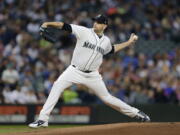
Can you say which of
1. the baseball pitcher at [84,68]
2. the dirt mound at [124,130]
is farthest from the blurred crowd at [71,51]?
the dirt mound at [124,130]

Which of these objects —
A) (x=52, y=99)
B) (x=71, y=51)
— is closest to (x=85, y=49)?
(x=52, y=99)

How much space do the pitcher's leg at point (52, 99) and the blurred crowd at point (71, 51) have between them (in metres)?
5.48

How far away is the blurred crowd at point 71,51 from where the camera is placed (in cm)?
1516

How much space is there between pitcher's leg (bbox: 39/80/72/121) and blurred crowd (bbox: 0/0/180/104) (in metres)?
5.48

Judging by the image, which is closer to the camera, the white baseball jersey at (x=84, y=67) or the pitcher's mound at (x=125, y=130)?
the pitcher's mound at (x=125, y=130)

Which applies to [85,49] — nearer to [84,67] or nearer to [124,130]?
[84,67]

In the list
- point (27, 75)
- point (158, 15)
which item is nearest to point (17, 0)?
point (27, 75)

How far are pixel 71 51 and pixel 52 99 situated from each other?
7.57 metres

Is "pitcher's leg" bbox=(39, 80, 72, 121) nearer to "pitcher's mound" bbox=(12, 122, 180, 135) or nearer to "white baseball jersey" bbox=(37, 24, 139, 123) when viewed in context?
"white baseball jersey" bbox=(37, 24, 139, 123)

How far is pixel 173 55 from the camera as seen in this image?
17453 millimetres

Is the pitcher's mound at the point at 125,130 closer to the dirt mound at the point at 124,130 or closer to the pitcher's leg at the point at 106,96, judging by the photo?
the dirt mound at the point at 124,130

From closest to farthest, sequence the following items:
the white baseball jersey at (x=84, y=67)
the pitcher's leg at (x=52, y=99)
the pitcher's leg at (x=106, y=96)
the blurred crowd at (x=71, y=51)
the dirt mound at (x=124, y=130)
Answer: the dirt mound at (x=124, y=130) → the pitcher's leg at (x=52, y=99) → the white baseball jersey at (x=84, y=67) → the pitcher's leg at (x=106, y=96) → the blurred crowd at (x=71, y=51)

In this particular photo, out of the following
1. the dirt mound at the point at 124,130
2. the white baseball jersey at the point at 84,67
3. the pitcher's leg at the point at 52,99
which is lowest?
the dirt mound at the point at 124,130

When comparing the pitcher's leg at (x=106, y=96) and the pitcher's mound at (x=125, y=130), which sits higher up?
the pitcher's leg at (x=106, y=96)
